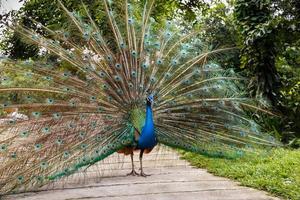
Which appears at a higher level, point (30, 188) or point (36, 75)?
point (36, 75)

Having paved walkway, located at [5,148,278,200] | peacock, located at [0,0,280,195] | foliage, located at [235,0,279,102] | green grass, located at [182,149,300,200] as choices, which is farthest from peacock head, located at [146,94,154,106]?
foliage, located at [235,0,279,102]

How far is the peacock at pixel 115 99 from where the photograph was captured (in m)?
4.82

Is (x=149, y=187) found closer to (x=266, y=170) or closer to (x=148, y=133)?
(x=148, y=133)

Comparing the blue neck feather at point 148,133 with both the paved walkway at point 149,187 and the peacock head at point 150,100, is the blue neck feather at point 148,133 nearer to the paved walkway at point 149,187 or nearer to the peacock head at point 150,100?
the peacock head at point 150,100

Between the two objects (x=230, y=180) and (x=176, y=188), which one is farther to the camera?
(x=230, y=180)

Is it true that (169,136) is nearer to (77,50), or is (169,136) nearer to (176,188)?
(176,188)

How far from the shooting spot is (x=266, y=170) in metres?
5.38

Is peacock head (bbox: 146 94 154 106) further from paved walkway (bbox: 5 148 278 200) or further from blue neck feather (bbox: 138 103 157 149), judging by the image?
paved walkway (bbox: 5 148 278 200)

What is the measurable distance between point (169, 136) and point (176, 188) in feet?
2.84

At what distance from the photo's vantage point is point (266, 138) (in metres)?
5.72

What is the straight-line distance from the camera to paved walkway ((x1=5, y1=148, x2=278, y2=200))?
448cm

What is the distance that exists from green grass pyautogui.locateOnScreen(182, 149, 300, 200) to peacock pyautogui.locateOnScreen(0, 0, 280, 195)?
23 centimetres

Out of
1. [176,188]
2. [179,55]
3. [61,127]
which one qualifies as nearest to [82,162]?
[61,127]

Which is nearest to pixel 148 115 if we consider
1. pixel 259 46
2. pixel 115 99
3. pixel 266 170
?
pixel 115 99
